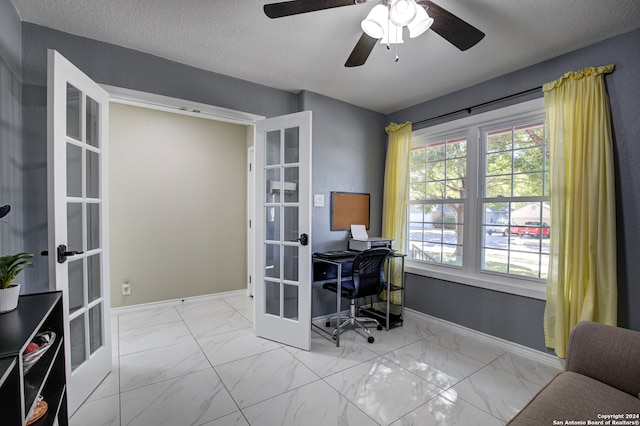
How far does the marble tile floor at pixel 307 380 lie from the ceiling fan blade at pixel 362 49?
7.21ft

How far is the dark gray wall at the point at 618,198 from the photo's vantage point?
201 centimetres

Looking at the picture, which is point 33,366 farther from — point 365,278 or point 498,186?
point 498,186

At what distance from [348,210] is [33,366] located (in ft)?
9.00

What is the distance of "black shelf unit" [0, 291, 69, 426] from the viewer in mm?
851

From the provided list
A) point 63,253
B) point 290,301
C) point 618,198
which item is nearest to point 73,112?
point 63,253

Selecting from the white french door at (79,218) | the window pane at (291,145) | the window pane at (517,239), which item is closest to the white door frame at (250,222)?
the window pane at (291,145)

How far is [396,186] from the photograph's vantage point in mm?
3514

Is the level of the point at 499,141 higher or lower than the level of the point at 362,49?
lower

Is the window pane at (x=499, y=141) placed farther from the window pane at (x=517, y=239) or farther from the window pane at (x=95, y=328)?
the window pane at (x=95, y=328)

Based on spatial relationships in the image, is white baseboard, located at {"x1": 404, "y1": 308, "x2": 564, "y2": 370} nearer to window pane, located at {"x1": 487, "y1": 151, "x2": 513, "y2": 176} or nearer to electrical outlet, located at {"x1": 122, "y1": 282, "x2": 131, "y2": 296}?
window pane, located at {"x1": 487, "y1": 151, "x2": 513, "y2": 176}

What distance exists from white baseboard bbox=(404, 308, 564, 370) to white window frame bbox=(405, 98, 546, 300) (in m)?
0.45

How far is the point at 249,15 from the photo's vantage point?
1.88 m

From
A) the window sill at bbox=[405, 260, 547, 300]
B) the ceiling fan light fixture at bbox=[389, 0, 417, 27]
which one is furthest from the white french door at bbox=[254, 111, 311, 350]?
the window sill at bbox=[405, 260, 547, 300]

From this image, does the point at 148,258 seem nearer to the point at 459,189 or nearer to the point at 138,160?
the point at 138,160
